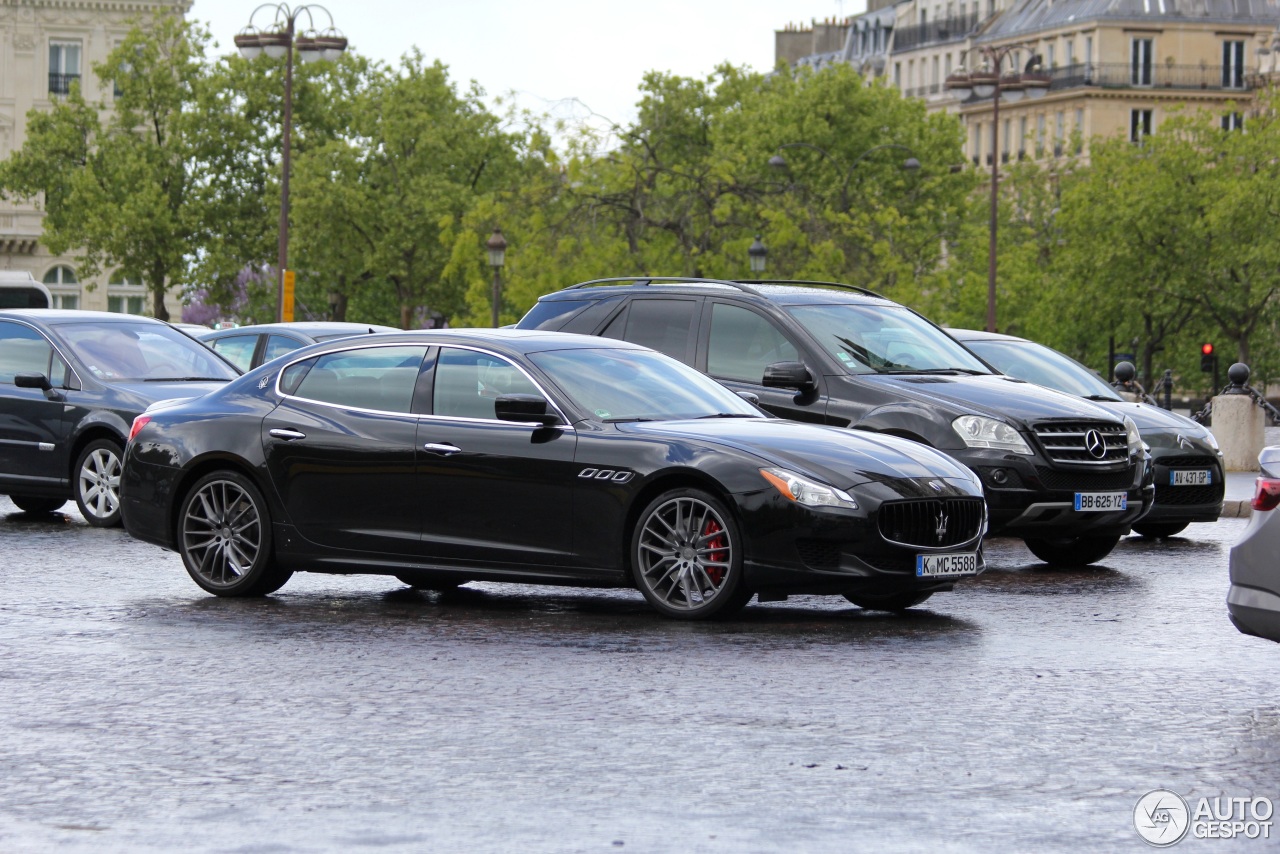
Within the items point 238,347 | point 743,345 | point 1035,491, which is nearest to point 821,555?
point 1035,491

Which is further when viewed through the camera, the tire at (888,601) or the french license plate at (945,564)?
the tire at (888,601)

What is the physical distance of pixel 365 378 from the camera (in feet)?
39.7

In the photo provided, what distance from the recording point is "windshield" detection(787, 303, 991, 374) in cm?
1493

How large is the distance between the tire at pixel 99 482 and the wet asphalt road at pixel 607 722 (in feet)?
15.1

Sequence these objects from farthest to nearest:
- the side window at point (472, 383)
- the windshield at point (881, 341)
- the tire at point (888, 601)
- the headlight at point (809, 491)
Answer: the windshield at point (881, 341)
the side window at point (472, 383)
the tire at point (888, 601)
the headlight at point (809, 491)

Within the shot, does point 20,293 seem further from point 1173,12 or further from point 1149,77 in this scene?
point 1173,12

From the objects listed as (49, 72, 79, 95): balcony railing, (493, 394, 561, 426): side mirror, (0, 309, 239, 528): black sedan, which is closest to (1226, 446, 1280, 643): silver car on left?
(493, 394, 561, 426): side mirror

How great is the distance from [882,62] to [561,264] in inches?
3989

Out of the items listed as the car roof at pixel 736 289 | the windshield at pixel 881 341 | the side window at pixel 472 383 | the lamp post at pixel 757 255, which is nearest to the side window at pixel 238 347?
the car roof at pixel 736 289

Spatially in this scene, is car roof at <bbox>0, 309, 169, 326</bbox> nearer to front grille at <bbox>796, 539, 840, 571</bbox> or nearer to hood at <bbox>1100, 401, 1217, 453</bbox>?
hood at <bbox>1100, 401, 1217, 453</bbox>

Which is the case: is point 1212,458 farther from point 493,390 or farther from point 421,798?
point 421,798

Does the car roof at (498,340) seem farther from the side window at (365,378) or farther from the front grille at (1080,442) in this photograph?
the front grille at (1080,442)

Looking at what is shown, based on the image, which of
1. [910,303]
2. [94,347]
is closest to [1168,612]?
[94,347]

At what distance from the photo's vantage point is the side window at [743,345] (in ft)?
49.1
